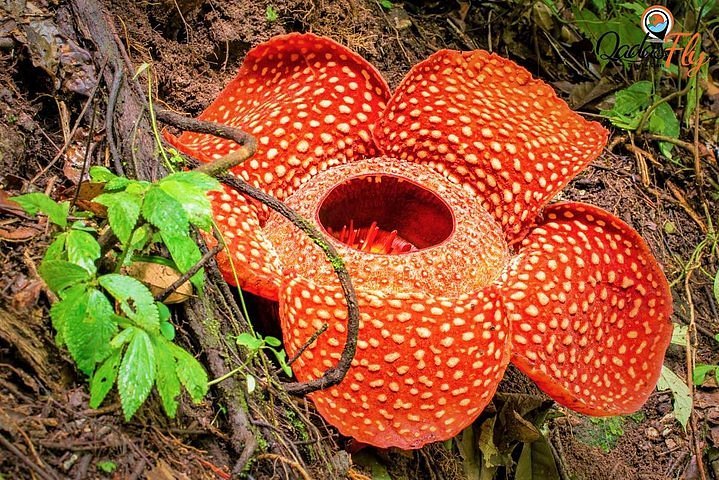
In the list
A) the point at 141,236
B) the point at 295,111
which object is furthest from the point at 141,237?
the point at 295,111

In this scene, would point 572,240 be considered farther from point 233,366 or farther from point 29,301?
point 29,301

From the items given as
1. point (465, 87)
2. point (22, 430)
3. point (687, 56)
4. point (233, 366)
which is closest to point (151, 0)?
point (465, 87)

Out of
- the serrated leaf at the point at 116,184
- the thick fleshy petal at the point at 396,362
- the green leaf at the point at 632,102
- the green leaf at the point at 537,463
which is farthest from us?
the green leaf at the point at 632,102

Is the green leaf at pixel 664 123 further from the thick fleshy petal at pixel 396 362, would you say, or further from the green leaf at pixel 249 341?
the green leaf at pixel 249 341

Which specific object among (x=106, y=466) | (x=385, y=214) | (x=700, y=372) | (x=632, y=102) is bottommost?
(x=700, y=372)

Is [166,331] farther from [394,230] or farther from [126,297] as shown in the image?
[394,230]

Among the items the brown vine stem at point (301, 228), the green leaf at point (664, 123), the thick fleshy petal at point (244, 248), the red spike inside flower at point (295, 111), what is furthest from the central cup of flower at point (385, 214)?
the green leaf at point (664, 123)

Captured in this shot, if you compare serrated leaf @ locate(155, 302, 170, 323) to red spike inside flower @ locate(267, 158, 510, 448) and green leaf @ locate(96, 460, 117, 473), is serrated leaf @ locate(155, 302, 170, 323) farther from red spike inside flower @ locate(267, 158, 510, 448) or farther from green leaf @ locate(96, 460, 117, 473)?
red spike inside flower @ locate(267, 158, 510, 448)
